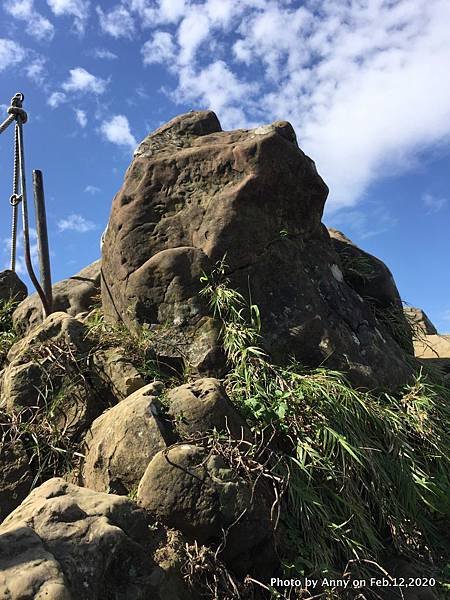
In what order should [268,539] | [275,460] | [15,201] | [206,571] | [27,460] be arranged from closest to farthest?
1. [206,571]
2. [268,539]
3. [275,460]
4. [27,460]
5. [15,201]

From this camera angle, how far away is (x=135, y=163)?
548 cm

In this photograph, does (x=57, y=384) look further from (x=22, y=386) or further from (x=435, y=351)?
(x=435, y=351)

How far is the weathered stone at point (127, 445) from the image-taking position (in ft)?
10.8

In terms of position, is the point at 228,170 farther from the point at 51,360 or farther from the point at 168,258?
the point at 51,360

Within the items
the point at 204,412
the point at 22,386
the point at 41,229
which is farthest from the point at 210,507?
the point at 41,229

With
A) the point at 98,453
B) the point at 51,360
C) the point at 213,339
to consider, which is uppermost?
the point at 213,339

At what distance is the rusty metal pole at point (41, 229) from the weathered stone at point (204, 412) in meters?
2.84

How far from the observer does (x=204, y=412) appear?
344cm

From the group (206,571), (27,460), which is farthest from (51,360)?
(206,571)

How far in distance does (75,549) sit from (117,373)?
197 cm

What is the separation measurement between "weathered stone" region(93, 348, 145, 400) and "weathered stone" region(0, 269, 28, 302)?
255 cm

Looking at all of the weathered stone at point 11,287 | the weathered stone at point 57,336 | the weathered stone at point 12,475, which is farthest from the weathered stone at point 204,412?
the weathered stone at point 11,287

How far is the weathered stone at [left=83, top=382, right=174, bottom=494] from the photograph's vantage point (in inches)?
Result: 129

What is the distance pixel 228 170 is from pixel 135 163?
0.97 metres
